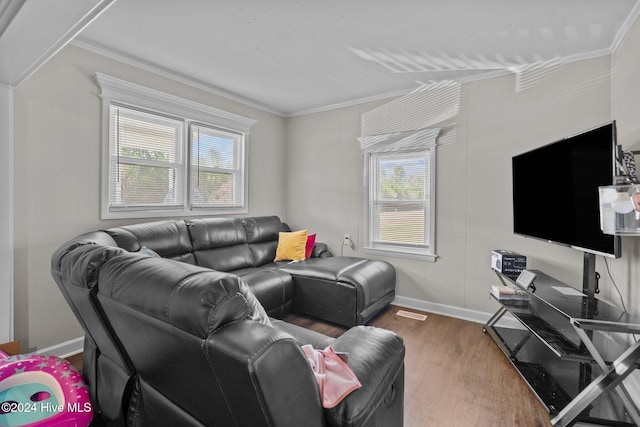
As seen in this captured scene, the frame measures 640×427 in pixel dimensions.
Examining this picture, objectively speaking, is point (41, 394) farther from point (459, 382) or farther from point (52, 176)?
point (459, 382)

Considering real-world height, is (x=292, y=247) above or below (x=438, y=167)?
below

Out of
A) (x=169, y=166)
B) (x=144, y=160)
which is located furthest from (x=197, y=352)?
(x=169, y=166)

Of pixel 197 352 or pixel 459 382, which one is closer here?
pixel 197 352

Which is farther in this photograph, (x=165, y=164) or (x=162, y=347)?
(x=165, y=164)

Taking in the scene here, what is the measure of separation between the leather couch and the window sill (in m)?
2.24

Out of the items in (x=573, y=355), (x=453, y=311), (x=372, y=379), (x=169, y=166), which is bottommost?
(x=453, y=311)

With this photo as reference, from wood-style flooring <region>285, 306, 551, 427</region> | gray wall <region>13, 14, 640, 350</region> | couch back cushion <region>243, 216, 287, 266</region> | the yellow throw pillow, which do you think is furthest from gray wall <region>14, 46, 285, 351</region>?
wood-style flooring <region>285, 306, 551, 427</region>

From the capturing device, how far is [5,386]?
5.01 feet

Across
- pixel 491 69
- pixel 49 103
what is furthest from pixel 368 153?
pixel 49 103

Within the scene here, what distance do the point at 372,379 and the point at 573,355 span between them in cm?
134

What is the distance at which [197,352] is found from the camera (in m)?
0.90

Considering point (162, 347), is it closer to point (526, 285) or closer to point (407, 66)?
point (526, 285)

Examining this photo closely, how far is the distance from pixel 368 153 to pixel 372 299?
1.88 m

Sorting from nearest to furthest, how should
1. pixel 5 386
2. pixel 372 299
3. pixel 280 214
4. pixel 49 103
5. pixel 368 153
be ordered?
pixel 5 386, pixel 49 103, pixel 372 299, pixel 368 153, pixel 280 214
